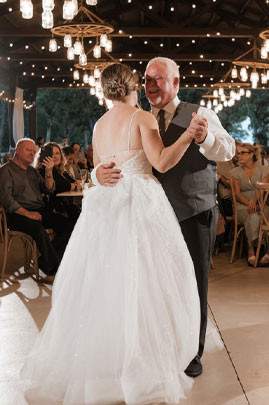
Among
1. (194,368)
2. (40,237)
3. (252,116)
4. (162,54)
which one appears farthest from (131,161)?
(252,116)

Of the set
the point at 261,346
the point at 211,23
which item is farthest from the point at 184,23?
the point at 261,346

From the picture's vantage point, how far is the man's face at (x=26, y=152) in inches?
253

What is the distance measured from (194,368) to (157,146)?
1.15 meters

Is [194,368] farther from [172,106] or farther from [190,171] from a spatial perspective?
[172,106]

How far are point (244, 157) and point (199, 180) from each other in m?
3.61

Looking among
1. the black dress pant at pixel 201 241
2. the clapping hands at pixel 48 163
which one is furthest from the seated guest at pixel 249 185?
the black dress pant at pixel 201 241

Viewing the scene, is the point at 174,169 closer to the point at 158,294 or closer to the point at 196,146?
the point at 196,146

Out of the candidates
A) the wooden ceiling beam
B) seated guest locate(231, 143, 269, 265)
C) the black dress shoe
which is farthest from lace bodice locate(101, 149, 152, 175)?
Result: the wooden ceiling beam

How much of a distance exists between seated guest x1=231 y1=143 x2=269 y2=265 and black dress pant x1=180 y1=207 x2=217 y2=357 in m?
3.38

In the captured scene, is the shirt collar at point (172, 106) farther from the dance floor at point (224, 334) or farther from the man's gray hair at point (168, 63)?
the dance floor at point (224, 334)

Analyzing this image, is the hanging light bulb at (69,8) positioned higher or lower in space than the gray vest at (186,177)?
higher

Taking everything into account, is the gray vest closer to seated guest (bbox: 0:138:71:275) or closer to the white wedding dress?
the white wedding dress

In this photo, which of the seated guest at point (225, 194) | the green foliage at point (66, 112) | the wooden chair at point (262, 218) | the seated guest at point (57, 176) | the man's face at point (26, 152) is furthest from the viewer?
the green foliage at point (66, 112)

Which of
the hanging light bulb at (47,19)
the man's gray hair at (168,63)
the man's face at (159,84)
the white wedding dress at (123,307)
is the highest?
the hanging light bulb at (47,19)
